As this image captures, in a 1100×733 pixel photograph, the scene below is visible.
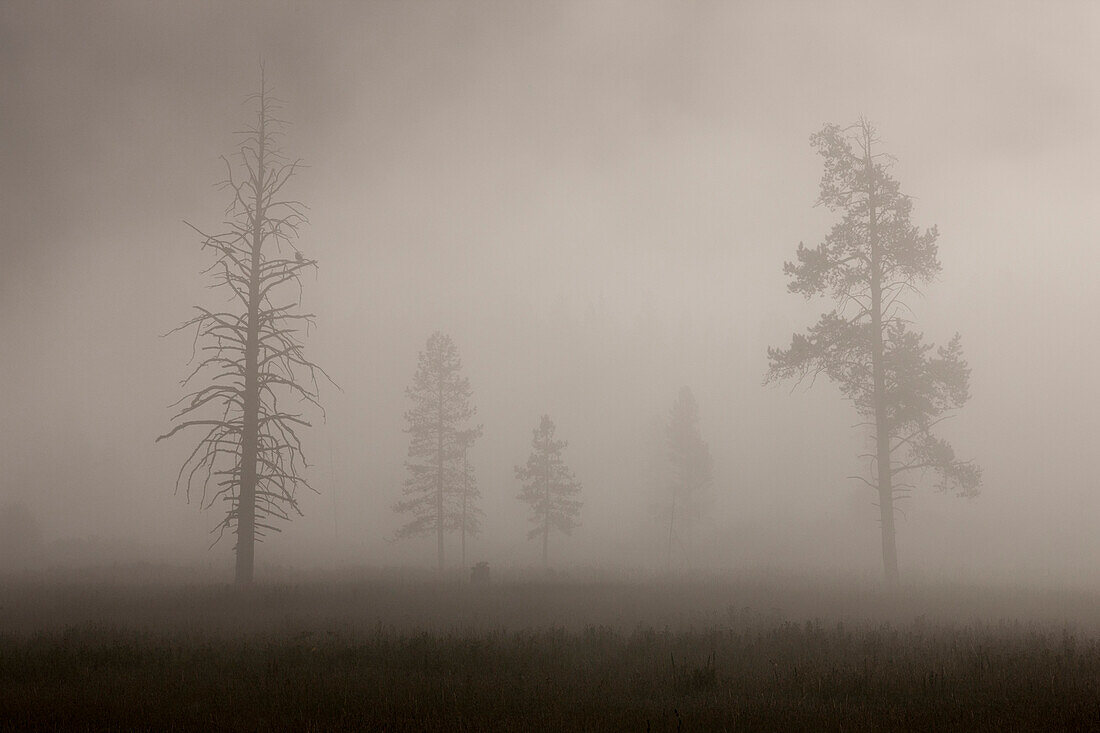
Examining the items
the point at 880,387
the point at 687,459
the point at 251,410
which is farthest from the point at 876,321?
the point at 687,459

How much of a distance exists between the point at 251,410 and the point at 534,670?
12.9 meters

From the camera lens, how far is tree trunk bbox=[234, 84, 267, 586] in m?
17.9

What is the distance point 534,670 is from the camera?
7859 mm

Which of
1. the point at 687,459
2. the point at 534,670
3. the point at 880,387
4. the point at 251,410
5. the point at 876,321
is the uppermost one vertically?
the point at 876,321

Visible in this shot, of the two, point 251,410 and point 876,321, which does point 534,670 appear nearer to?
point 251,410

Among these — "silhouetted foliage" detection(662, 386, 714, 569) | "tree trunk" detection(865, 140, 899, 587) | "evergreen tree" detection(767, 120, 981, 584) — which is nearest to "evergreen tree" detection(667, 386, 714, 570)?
"silhouetted foliage" detection(662, 386, 714, 569)

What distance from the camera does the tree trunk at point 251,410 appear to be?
17859mm

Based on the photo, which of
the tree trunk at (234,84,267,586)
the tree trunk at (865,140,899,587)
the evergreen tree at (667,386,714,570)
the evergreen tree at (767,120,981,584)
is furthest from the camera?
the evergreen tree at (667,386,714,570)

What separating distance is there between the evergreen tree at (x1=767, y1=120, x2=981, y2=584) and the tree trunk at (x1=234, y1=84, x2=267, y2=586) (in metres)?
14.2

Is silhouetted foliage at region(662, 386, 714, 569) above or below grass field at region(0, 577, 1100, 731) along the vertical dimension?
above

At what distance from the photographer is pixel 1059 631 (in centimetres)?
1162

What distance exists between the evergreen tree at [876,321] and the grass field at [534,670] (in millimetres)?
5828

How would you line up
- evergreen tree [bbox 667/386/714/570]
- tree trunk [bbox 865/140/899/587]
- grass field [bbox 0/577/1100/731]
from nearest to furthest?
grass field [bbox 0/577/1100/731], tree trunk [bbox 865/140/899/587], evergreen tree [bbox 667/386/714/570]

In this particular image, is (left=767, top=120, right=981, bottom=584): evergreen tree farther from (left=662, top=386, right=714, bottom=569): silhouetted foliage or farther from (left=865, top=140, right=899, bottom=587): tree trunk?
(left=662, top=386, right=714, bottom=569): silhouetted foliage
